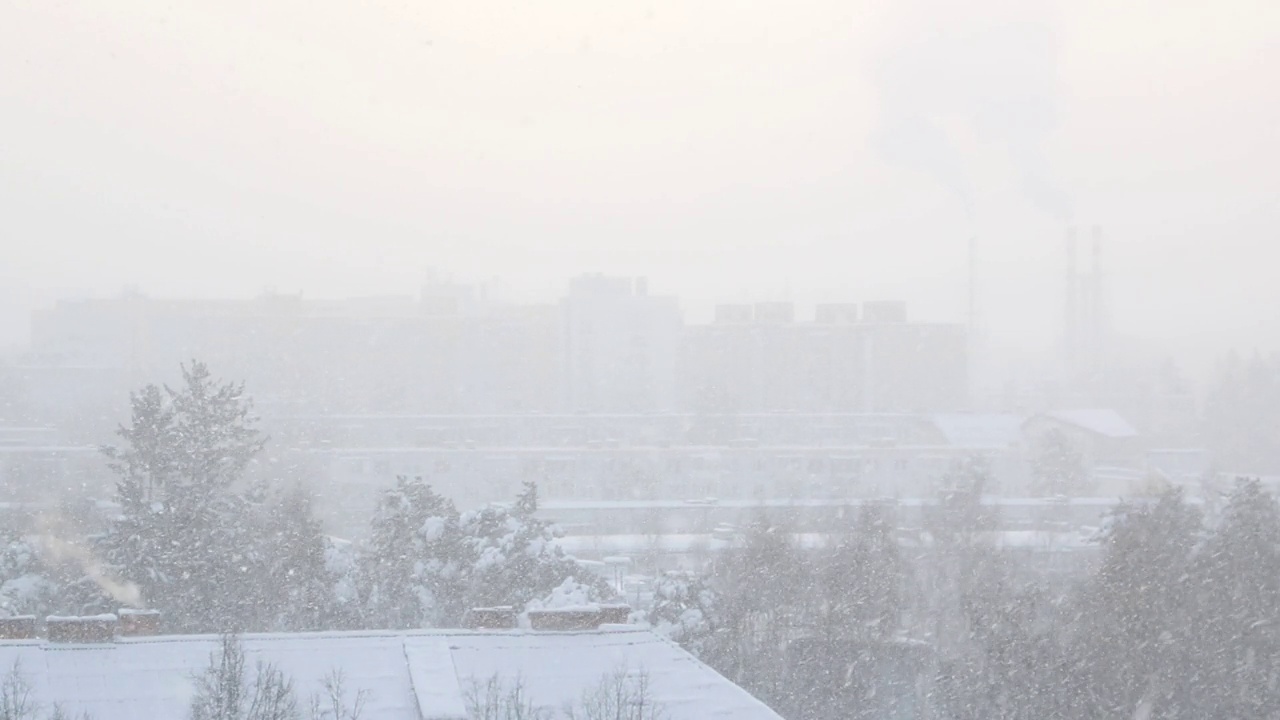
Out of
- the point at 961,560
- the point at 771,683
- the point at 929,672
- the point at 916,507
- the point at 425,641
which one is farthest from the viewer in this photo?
the point at 916,507

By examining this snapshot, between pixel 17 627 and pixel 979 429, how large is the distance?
2906 cm

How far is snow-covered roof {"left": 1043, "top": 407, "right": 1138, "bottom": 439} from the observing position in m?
31.0

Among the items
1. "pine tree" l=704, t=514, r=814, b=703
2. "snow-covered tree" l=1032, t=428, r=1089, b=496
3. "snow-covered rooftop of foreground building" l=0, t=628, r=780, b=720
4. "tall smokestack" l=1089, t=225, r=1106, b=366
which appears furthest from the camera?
"tall smokestack" l=1089, t=225, r=1106, b=366

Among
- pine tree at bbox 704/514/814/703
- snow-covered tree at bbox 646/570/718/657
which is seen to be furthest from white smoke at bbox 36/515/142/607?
pine tree at bbox 704/514/814/703

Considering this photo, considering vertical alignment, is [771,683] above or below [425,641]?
below

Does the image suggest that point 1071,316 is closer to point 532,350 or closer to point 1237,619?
point 532,350

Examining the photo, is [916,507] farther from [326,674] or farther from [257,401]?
[257,401]

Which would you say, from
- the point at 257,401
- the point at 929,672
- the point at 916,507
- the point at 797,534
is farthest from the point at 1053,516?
the point at 257,401

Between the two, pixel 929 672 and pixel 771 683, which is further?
pixel 929 672

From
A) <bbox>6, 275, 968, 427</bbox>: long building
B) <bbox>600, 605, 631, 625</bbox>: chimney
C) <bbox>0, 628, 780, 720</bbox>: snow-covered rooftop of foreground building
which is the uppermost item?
<bbox>6, 275, 968, 427</bbox>: long building

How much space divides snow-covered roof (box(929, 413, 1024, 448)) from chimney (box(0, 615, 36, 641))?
27431 millimetres

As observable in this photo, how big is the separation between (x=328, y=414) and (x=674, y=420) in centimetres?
987

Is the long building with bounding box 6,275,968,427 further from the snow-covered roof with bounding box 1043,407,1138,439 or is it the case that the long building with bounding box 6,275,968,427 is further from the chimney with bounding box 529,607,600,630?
the chimney with bounding box 529,607,600,630

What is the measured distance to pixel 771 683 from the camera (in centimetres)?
1051
